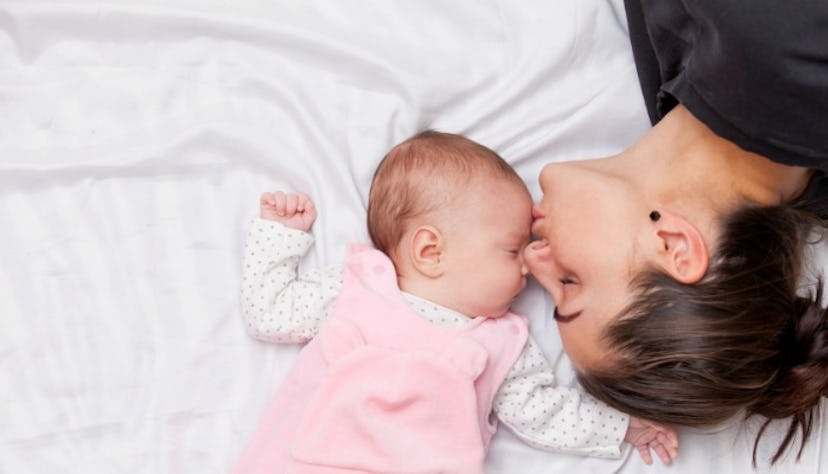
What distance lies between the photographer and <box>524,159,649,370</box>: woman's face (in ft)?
3.74

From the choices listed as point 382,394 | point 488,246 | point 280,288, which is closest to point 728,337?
point 488,246

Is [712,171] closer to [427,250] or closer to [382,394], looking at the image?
[427,250]

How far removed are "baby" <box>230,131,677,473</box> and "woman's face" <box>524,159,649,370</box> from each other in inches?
1.8

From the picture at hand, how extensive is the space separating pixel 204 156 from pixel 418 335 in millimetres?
455

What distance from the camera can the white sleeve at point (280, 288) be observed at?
1.28 m

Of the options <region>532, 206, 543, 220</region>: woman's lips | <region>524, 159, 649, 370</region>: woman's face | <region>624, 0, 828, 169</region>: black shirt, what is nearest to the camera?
<region>624, 0, 828, 169</region>: black shirt

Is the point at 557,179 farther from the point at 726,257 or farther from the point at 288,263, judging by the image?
the point at 288,263

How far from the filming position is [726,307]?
3.57ft

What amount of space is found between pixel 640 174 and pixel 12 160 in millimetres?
930

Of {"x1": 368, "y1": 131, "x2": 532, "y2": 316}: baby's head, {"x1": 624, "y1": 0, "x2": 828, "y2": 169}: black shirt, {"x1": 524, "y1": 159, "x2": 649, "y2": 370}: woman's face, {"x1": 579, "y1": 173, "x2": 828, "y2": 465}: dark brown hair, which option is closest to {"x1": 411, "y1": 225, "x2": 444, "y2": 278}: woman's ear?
{"x1": 368, "y1": 131, "x2": 532, "y2": 316}: baby's head

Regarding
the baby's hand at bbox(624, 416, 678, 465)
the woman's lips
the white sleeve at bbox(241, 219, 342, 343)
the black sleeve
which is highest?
the black sleeve

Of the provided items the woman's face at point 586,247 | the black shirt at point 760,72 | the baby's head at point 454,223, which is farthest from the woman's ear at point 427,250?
the black shirt at point 760,72

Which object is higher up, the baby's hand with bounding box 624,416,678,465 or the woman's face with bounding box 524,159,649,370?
the woman's face with bounding box 524,159,649,370

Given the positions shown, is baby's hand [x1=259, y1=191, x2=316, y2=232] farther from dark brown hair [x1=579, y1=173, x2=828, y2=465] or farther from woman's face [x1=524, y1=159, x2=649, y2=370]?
dark brown hair [x1=579, y1=173, x2=828, y2=465]
